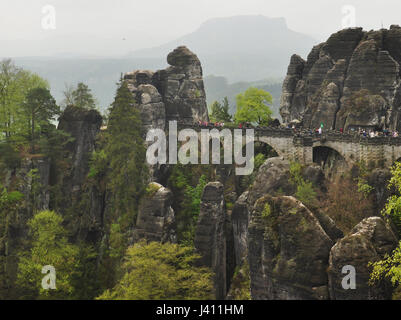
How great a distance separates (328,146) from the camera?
152ft

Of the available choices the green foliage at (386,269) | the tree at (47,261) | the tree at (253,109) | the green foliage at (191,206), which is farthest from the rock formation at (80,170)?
the green foliage at (386,269)

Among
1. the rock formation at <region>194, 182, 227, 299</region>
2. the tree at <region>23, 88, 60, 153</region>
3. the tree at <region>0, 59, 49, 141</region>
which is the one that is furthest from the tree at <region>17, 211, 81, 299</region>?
the tree at <region>0, 59, 49, 141</region>

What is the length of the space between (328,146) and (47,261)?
3294 cm

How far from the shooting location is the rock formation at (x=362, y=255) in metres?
20.9

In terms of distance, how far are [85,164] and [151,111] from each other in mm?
10388

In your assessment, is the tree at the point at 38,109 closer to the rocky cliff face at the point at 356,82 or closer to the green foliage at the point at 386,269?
the rocky cliff face at the point at 356,82

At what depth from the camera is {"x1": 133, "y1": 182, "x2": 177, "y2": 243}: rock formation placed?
133ft

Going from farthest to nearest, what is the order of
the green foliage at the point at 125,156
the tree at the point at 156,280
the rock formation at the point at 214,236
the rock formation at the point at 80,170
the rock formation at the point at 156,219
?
A: the rock formation at the point at 80,170
the green foliage at the point at 125,156
the rock formation at the point at 156,219
the rock formation at the point at 214,236
the tree at the point at 156,280

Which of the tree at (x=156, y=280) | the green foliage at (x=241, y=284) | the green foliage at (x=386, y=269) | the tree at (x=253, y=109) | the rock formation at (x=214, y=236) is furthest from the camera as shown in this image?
→ the tree at (x=253, y=109)

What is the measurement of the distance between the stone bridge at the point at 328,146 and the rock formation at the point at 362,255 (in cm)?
2214

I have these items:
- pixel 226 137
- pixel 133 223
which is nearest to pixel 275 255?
pixel 133 223

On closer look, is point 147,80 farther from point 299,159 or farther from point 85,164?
point 299,159
